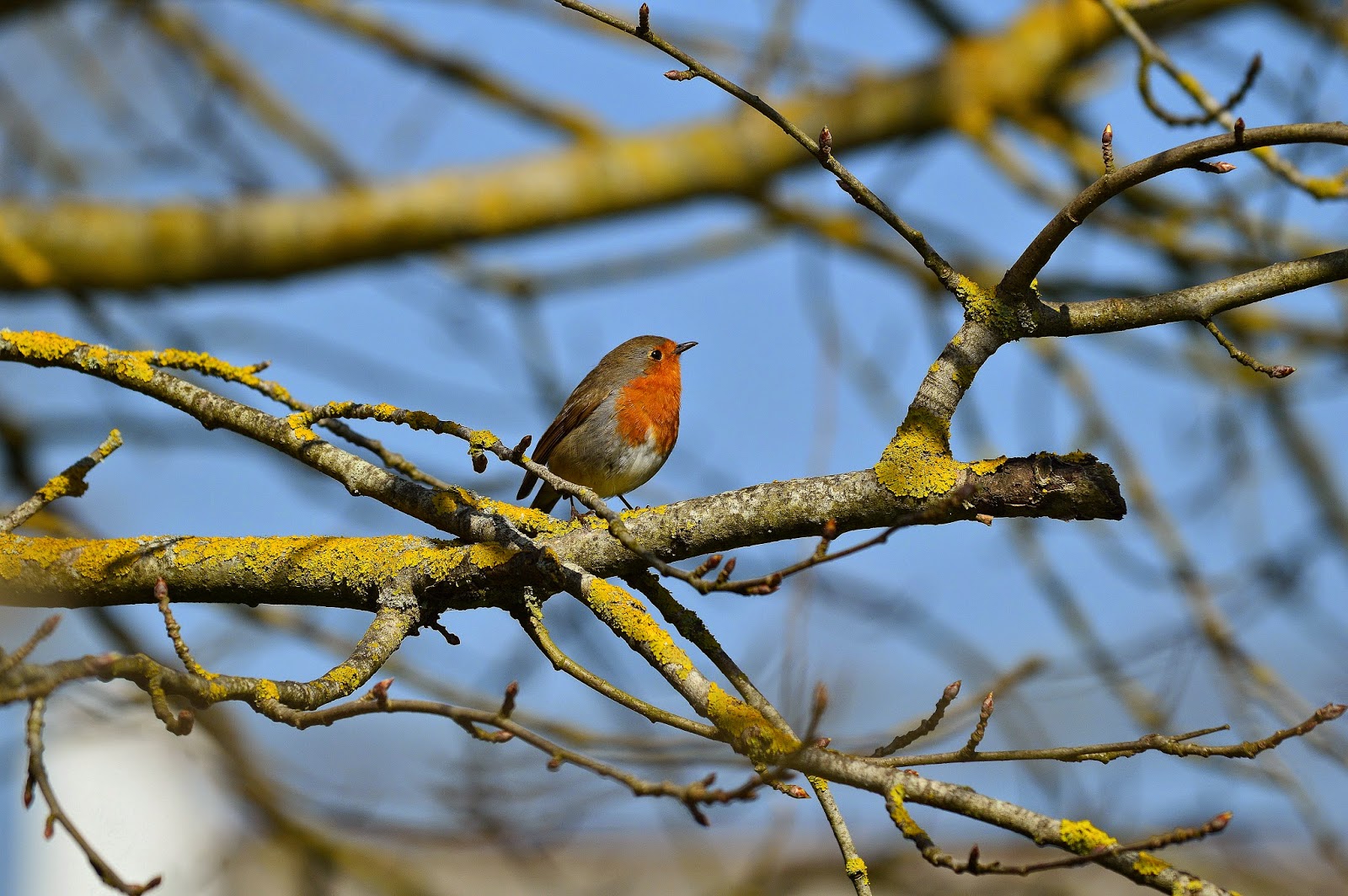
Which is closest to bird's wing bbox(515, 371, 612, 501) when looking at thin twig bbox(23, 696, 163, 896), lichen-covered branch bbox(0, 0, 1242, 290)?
lichen-covered branch bbox(0, 0, 1242, 290)

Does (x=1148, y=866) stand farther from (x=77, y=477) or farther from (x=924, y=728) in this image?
(x=77, y=477)

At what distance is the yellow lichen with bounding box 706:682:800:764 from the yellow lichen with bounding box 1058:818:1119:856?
0.43 m

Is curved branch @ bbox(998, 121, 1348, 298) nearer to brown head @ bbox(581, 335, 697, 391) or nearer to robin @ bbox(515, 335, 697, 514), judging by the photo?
robin @ bbox(515, 335, 697, 514)

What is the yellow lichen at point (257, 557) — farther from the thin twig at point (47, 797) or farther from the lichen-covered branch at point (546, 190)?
the lichen-covered branch at point (546, 190)

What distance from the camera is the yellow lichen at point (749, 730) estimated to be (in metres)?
2.01

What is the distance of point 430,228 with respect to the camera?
5.38 meters

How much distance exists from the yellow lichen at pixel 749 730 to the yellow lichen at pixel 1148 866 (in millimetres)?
550

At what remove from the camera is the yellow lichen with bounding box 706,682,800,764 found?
6.61 ft

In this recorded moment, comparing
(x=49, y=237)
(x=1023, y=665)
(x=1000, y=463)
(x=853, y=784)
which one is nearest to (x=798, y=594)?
(x=1023, y=665)

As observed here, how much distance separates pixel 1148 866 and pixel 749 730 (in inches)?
25.6

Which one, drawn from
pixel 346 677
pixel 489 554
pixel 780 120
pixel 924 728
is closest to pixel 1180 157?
pixel 780 120

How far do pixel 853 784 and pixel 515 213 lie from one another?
3931 millimetres

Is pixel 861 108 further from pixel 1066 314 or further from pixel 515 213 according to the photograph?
pixel 1066 314

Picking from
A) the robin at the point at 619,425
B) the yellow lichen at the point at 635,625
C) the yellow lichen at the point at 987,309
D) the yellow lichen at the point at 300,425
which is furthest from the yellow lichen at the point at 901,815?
the robin at the point at 619,425
